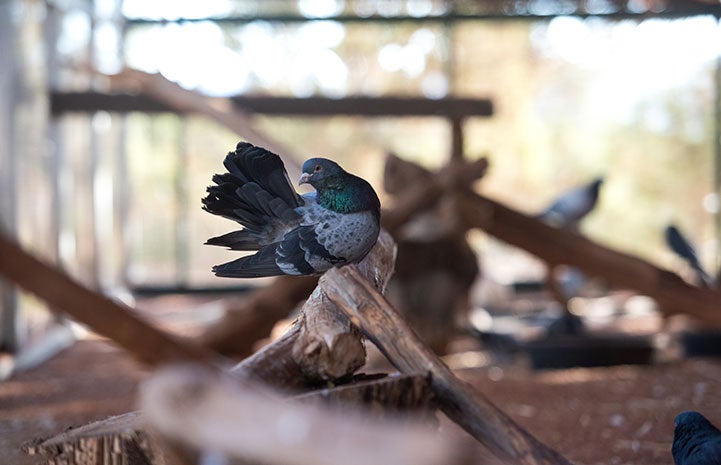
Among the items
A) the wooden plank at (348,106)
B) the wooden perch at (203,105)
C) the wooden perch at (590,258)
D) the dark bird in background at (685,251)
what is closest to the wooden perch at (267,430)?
the wooden perch at (203,105)

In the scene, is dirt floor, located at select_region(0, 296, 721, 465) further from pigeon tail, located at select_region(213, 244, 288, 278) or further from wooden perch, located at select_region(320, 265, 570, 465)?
wooden perch, located at select_region(320, 265, 570, 465)

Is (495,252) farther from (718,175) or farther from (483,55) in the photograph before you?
(718,175)

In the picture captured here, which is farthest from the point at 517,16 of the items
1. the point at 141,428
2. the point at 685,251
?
the point at 141,428

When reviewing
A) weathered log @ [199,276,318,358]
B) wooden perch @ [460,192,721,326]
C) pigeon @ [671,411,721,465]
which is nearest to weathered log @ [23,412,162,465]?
pigeon @ [671,411,721,465]

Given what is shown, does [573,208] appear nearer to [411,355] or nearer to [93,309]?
[411,355]

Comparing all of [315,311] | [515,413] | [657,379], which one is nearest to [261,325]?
[515,413]
